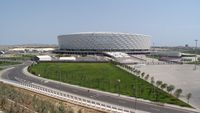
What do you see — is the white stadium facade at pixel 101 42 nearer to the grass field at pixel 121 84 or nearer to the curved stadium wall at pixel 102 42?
the curved stadium wall at pixel 102 42

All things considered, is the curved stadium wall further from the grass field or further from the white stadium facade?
the grass field

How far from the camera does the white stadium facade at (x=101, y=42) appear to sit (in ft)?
542

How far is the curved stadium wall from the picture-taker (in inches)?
6511

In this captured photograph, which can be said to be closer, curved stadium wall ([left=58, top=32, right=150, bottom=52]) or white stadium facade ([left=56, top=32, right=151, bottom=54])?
white stadium facade ([left=56, top=32, right=151, bottom=54])

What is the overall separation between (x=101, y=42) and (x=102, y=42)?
51 cm

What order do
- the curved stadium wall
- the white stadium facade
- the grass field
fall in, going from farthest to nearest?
the curved stadium wall
the white stadium facade
the grass field

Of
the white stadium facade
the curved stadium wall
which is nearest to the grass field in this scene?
the white stadium facade

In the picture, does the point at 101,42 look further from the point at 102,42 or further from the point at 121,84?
the point at 121,84

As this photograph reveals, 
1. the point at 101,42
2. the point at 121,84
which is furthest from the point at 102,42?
the point at 121,84

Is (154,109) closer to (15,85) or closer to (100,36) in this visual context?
(15,85)

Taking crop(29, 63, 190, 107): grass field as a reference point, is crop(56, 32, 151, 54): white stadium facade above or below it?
above

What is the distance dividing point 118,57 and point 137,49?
39523 millimetres

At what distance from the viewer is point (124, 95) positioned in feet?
171

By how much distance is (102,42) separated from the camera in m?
166
